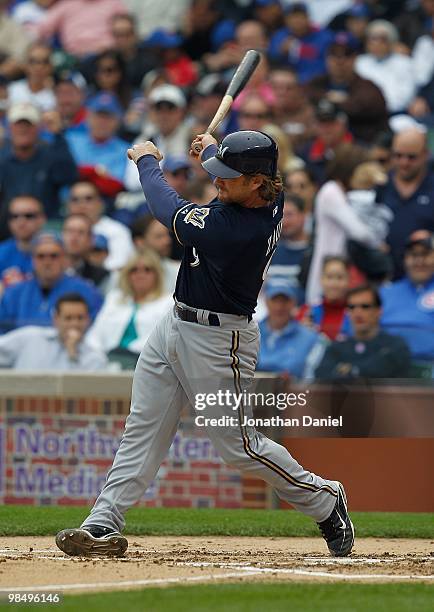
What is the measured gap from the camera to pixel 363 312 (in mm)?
10641

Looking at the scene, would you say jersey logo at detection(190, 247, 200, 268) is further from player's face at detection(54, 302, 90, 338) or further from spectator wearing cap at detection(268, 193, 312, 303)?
spectator wearing cap at detection(268, 193, 312, 303)

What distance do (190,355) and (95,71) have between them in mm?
10994

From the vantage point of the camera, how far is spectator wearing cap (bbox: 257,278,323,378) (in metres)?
10.5

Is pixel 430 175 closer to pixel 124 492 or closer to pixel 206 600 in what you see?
pixel 124 492

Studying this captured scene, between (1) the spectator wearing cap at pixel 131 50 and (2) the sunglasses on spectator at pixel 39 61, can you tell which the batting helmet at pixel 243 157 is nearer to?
(1) the spectator wearing cap at pixel 131 50

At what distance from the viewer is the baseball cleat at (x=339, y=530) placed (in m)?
6.89

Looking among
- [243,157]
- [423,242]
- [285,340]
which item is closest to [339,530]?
[243,157]

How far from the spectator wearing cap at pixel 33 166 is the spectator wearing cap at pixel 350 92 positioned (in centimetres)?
297

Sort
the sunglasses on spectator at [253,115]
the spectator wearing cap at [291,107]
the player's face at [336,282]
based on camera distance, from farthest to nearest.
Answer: the spectator wearing cap at [291,107], the sunglasses on spectator at [253,115], the player's face at [336,282]

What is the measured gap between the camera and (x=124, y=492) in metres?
6.75

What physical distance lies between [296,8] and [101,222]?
4.62m

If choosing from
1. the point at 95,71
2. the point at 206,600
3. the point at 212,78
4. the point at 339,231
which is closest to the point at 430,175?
the point at 339,231

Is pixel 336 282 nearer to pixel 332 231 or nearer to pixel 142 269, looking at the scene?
pixel 332 231

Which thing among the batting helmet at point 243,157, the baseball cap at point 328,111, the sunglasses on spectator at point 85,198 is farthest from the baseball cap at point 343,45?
the batting helmet at point 243,157
